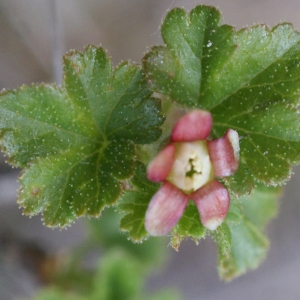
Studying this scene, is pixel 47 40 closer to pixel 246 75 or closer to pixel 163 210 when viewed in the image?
pixel 246 75

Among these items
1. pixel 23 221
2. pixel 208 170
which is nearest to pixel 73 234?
pixel 23 221

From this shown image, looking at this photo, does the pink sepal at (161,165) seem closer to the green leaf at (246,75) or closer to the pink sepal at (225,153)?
the pink sepal at (225,153)

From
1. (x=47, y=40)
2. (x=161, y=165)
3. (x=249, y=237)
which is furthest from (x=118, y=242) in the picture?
(x=161, y=165)

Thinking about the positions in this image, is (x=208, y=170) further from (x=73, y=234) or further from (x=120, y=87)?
(x=73, y=234)

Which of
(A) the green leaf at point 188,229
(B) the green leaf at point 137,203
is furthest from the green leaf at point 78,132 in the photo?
(A) the green leaf at point 188,229

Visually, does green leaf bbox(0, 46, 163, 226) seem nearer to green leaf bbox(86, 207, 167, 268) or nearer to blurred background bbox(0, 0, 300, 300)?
blurred background bbox(0, 0, 300, 300)

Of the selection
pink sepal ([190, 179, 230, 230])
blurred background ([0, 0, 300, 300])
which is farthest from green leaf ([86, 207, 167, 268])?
pink sepal ([190, 179, 230, 230])

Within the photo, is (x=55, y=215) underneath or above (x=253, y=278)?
underneath
